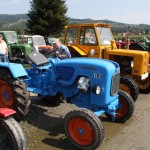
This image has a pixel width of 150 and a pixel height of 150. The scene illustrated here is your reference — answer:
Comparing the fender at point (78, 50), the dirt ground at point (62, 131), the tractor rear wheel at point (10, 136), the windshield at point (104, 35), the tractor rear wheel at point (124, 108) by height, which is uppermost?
the windshield at point (104, 35)

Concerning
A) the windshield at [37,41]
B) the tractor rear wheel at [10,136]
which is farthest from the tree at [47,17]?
the tractor rear wheel at [10,136]

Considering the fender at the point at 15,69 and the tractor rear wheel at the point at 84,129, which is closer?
the tractor rear wheel at the point at 84,129

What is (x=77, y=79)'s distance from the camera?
5.36 m

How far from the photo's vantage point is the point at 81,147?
4.55 m

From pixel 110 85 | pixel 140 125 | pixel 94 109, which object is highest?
pixel 110 85

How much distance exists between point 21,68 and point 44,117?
3.76ft

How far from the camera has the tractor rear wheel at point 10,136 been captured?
132 inches

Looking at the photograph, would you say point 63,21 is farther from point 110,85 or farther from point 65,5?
point 110,85

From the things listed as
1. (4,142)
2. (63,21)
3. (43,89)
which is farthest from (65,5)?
(4,142)

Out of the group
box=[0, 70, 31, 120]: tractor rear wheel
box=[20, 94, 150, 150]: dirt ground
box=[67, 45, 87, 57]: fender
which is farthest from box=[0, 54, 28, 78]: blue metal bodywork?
box=[67, 45, 87, 57]: fender

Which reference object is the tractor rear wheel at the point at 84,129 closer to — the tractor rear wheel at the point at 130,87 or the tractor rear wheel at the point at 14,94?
the tractor rear wheel at the point at 14,94

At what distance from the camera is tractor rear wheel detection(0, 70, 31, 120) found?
5.35 meters

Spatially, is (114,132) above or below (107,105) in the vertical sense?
below

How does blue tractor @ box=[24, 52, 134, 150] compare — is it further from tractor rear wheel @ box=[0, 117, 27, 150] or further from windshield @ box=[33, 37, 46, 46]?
windshield @ box=[33, 37, 46, 46]
